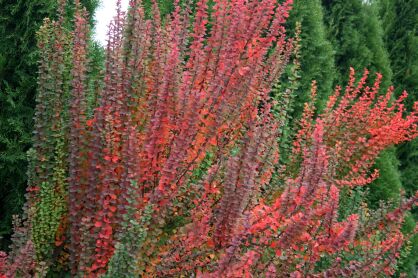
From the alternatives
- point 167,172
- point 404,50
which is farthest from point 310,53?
point 404,50

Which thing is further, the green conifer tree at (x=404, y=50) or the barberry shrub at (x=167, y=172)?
the green conifer tree at (x=404, y=50)

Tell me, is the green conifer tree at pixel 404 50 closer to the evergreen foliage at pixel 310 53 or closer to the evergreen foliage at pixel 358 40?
the evergreen foliage at pixel 358 40

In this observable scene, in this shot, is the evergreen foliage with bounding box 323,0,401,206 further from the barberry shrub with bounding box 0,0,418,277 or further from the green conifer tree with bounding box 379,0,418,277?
the barberry shrub with bounding box 0,0,418,277

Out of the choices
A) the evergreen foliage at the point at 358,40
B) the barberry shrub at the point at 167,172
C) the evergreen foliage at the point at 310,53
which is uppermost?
the evergreen foliage at the point at 358,40

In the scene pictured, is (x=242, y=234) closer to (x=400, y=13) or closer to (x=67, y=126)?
(x=67, y=126)

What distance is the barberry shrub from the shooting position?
2766 mm

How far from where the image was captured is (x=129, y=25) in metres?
3.11

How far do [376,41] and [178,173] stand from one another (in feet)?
18.6

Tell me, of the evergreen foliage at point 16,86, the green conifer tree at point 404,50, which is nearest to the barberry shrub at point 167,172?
the evergreen foliage at point 16,86

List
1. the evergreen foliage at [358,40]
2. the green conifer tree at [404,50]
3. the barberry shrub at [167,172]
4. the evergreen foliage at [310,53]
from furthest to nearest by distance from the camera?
the green conifer tree at [404,50] < the evergreen foliage at [358,40] < the evergreen foliage at [310,53] < the barberry shrub at [167,172]

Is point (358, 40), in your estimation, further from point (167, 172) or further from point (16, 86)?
point (167, 172)

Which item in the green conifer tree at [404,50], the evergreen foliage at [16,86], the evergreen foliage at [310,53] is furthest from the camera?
the green conifer tree at [404,50]

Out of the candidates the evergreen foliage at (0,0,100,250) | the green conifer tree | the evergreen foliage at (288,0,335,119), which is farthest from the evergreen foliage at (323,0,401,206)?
the evergreen foliage at (0,0,100,250)

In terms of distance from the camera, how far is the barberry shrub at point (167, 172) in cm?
277
